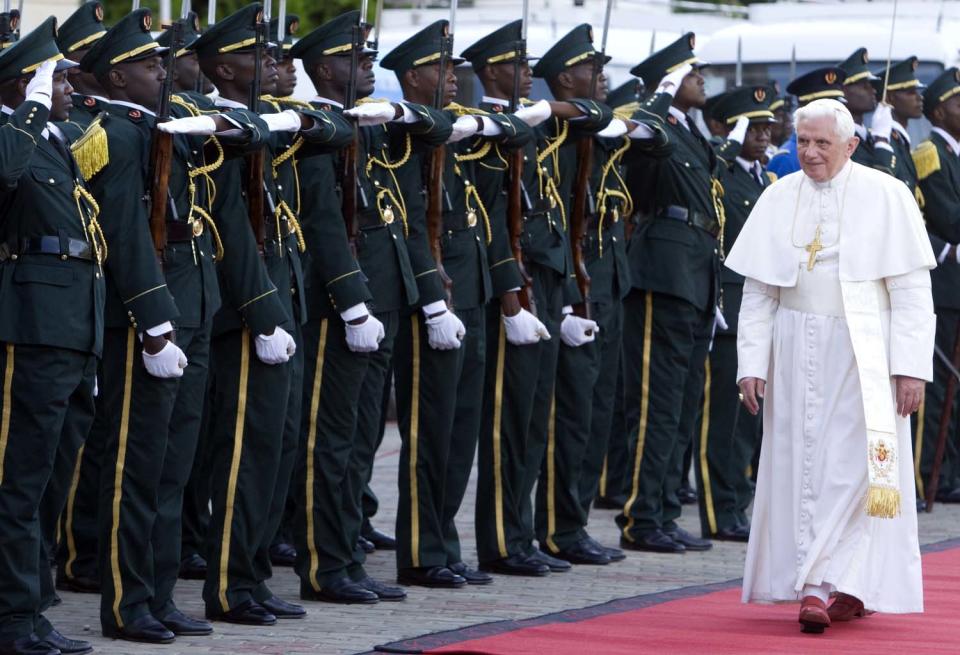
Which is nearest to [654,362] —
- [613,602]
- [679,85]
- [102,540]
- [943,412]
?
[679,85]

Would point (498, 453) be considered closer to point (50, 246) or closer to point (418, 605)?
point (418, 605)

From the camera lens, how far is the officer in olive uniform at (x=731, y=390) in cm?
995

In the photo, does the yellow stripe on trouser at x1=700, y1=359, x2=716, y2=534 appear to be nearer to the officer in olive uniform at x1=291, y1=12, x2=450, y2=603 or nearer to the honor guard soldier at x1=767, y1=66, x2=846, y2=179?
the honor guard soldier at x1=767, y1=66, x2=846, y2=179

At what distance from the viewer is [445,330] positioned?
790 cm

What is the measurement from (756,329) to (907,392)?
595mm

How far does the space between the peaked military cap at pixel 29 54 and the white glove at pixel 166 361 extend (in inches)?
36.8

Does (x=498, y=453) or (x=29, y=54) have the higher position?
(x=29, y=54)

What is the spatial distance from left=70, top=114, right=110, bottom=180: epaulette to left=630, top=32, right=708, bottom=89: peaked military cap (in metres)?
3.47

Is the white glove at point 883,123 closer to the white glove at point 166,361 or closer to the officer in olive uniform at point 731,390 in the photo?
the officer in olive uniform at point 731,390

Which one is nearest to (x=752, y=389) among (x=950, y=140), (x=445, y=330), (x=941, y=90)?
(x=445, y=330)

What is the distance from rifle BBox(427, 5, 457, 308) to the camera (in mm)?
7965

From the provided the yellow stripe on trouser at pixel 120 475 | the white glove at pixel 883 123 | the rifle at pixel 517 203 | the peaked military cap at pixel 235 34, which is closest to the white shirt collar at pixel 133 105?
the peaked military cap at pixel 235 34

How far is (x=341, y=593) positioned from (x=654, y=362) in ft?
7.57

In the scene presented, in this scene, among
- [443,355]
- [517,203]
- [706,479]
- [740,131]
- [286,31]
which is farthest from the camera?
[740,131]
